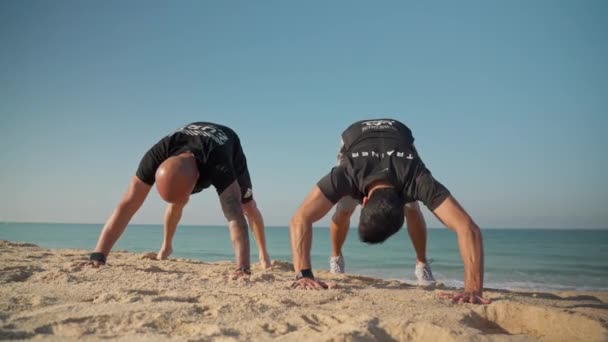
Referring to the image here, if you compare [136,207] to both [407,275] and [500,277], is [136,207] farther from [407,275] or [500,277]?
[500,277]

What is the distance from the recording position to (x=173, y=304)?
7.04 ft

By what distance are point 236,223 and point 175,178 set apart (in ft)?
2.37

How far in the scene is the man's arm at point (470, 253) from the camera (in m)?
2.75

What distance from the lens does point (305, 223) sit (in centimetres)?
332

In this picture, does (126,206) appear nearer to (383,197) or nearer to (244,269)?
(244,269)

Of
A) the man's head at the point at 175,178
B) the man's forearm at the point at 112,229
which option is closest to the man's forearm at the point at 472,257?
the man's head at the point at 175,178

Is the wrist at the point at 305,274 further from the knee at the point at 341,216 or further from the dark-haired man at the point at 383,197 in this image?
the knee at the point at 341,216

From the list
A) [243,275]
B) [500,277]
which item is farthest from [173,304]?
[500,277]

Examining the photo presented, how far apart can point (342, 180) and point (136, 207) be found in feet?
6.60

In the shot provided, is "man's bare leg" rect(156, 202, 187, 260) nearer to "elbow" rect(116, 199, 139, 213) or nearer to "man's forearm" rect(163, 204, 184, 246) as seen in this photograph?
"man's forearm" rect(163, 204, 184, 246)

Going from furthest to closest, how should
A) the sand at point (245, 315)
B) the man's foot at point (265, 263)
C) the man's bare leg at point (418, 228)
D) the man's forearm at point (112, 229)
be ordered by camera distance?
the man's foot at point (265, 263) < the man's bare leg at point (418, 228) < the man's forearm at point (112, 229) < the sand at point (245, 315)

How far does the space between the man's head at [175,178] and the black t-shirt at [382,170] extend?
3.79 feet

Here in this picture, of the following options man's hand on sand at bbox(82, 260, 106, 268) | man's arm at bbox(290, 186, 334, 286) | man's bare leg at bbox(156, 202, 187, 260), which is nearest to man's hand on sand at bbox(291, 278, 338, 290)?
man's arm at bbox(290, 186, 334, 286)

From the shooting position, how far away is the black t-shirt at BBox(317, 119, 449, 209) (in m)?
3.15
